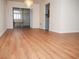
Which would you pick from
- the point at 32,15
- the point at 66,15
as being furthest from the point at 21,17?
the point at 66,15

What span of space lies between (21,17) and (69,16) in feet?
23.1

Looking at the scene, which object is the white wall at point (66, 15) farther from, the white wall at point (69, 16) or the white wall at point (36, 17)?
the white wall at point (36, 17)

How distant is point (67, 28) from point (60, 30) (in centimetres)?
49

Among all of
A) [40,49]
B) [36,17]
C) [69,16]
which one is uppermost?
[36,17]

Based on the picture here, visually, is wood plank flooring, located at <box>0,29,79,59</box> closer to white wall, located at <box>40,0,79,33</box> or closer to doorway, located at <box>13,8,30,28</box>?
white wall, located at <box>40,0,79,33</box>

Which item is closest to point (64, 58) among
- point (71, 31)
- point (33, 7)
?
point (71, 31)

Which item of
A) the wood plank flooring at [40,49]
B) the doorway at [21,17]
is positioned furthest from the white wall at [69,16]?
the doorway at [21,17]

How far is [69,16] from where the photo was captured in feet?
22.1

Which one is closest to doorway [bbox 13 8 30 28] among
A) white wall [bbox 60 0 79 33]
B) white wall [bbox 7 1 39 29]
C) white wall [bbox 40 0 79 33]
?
white wall [bbox 7 1 39 29]

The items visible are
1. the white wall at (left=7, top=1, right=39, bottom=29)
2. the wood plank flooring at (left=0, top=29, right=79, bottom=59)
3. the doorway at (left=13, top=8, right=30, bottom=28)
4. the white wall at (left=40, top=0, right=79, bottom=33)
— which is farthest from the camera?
the doorway at (left=13, top=8, right=30, bottom=28)

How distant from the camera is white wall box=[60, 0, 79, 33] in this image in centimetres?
657

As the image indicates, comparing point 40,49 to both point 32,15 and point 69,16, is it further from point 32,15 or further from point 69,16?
point 32,15

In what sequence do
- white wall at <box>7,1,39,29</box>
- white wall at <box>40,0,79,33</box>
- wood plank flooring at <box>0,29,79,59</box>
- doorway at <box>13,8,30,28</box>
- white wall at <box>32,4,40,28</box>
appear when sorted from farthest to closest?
doorway at <box>13,8,30,28</box> < white wall at <box>32,4,40,28</box> < white wall at <box>7,1,39,29</box> < white wall at <box>40,0,79,33</box> < wood plank flooring at <box>0,29,79,59</box>

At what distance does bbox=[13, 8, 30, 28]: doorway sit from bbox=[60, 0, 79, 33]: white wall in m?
6.63
